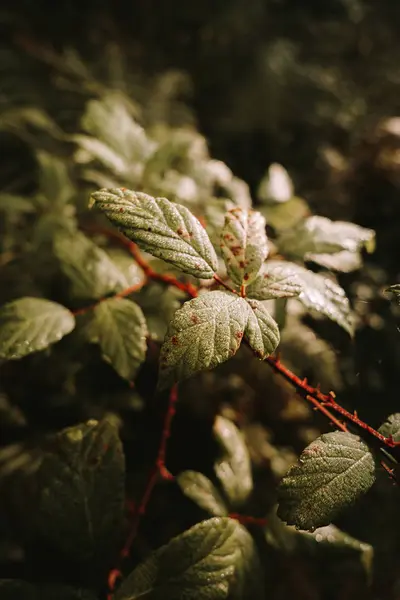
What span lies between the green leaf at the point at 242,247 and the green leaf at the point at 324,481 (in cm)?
26

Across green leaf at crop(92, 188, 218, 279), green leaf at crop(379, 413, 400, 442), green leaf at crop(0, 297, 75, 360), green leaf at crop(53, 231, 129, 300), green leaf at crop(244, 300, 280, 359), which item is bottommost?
green leaf at crop(0, 297, 75, 360)

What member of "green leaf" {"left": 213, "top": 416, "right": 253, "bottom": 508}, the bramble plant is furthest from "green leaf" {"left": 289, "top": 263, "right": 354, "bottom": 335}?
"green leaf" {"left": 213, "top": 416, "right": 253, "bottom": 508}

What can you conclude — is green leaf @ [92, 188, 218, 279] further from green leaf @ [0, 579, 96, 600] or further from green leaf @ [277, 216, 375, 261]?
green leaf @ [0, 579, 96, 600]

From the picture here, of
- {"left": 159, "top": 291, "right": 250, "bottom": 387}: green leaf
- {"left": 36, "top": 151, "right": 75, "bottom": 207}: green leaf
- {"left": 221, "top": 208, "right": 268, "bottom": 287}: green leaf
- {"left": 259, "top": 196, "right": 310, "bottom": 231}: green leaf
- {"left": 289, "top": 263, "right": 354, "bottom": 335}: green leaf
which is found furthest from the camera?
{"left": 36, "top": 151, "right": 75, "bottom": 207}: green leaf

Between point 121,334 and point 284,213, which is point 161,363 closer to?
point 121,334

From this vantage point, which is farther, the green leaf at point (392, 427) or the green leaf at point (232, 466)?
the green leaf at point (232, 466)

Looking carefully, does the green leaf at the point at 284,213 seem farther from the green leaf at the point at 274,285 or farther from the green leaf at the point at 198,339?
the green leaf at the point at 198,339

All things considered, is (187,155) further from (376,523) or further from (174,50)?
(174,50)

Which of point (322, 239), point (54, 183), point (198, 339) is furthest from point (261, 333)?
point (54, 183)

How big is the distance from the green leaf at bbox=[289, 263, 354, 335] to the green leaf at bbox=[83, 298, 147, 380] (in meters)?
0.30

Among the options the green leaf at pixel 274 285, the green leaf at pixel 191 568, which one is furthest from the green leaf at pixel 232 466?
the green leaf at pixel 274 285

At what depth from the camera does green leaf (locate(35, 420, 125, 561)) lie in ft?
2.37

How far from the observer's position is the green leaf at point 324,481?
1.80 feet

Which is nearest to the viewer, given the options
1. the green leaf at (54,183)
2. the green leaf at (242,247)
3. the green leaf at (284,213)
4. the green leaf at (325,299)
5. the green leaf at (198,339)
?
the green leaf at (198,339)
